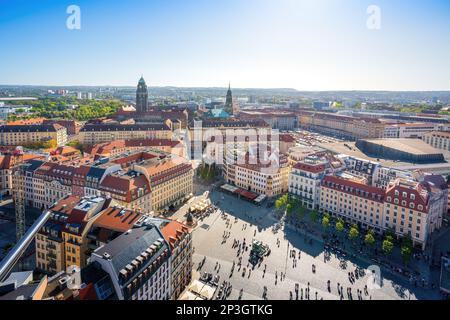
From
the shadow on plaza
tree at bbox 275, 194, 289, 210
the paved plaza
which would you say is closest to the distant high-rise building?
tree at bbox 275, 194, 289, 210

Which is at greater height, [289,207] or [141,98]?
[141,98]

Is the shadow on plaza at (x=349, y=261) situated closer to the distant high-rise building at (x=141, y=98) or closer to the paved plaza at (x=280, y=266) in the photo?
the paved plaza at (x=280, y=266)

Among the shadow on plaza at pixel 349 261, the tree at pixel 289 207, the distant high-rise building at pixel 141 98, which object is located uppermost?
the distant high-rise building at pixel 141 98

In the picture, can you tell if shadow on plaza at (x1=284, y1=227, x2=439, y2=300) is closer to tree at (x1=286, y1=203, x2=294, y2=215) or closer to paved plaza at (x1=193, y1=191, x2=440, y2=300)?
paved plaza at (x1=193, y1=191, x2=440, y2=300)

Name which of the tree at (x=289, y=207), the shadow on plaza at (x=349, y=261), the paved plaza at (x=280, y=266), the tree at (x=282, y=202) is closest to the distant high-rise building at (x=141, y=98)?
the tree at (x=282, y=202)

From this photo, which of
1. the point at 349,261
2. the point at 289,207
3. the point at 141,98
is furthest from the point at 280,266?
the point at 141,98

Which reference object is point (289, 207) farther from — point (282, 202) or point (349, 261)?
point (349, 261)

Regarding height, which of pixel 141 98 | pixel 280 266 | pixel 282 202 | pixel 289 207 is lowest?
pixel 280 266
